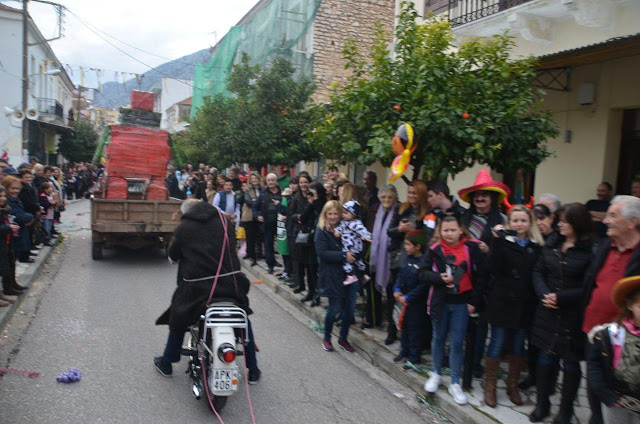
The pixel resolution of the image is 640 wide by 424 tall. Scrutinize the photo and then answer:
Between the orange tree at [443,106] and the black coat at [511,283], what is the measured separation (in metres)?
1.46

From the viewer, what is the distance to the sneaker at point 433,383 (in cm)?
487

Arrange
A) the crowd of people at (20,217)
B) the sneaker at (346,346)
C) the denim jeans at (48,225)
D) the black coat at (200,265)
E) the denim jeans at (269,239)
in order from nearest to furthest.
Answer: the black coat at (200,265) → the sneaker at (346,346) → the crowd of people at (20,217) → the denim jeans at (269,239) → the denim jeans at (48,225)

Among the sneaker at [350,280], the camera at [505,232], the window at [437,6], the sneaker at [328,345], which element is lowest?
the sneaker at [328,345]

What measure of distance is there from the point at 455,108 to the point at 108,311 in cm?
546

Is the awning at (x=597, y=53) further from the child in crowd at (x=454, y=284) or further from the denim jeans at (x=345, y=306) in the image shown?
the denim jeans at (x=345, y=306)

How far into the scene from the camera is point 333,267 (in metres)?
5.94

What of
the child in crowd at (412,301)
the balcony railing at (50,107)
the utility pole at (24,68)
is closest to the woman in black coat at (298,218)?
the child in crowd at (412,301)

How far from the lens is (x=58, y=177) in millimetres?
15031

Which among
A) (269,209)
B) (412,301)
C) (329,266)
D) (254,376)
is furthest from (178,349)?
(269,209)

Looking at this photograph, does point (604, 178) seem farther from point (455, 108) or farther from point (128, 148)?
point (128, 148)

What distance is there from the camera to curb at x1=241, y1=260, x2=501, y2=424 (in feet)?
14.6

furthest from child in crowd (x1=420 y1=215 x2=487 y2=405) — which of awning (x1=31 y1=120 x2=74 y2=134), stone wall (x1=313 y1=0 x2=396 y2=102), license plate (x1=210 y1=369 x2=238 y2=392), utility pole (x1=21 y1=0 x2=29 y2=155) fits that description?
awning (x1=31 y1=120 x2=74 y2=134)

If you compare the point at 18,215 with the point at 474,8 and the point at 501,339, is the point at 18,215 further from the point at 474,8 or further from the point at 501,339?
the point at 474,8

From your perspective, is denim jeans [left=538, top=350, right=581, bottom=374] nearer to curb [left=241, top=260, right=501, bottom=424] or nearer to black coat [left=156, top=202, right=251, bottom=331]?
curb [left=241, top=260, right=501, bottom=424]
